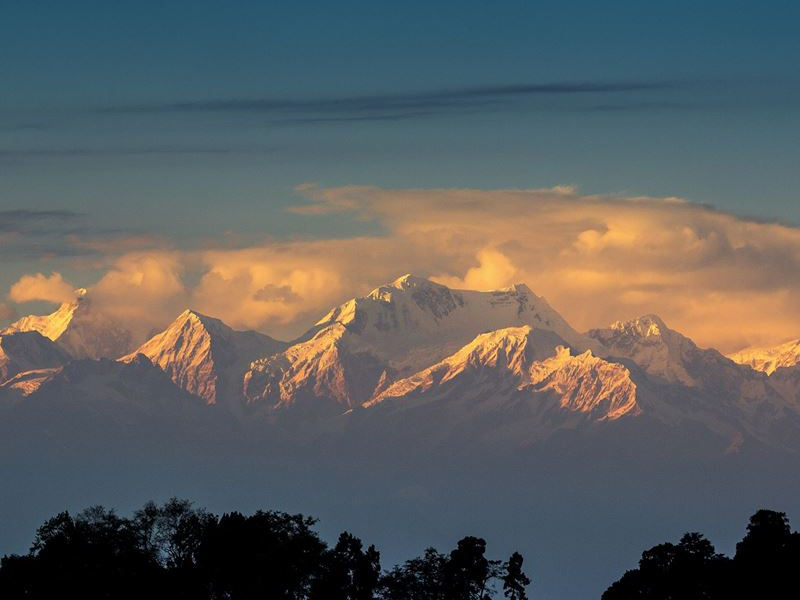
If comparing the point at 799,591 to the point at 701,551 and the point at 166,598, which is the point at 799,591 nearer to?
the point at 701,551

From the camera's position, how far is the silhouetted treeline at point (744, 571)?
184875 millimetres

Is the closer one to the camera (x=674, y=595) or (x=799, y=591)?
(x=799, y=591)

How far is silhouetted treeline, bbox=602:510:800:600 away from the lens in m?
185

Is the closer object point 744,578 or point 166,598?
point 744,578

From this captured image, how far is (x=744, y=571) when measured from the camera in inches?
7377

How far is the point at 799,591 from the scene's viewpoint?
7165 inches

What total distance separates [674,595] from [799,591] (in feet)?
55.9

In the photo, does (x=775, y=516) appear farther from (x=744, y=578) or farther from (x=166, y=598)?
(x=166, y=598)

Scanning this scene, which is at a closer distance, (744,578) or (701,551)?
(744,578)

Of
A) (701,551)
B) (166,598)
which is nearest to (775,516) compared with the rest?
(701,551)

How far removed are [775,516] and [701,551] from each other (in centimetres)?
915

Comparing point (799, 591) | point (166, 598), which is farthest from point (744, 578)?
point (166, 598)

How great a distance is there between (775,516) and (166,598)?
58241 millimetres

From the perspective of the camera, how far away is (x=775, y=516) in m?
193
